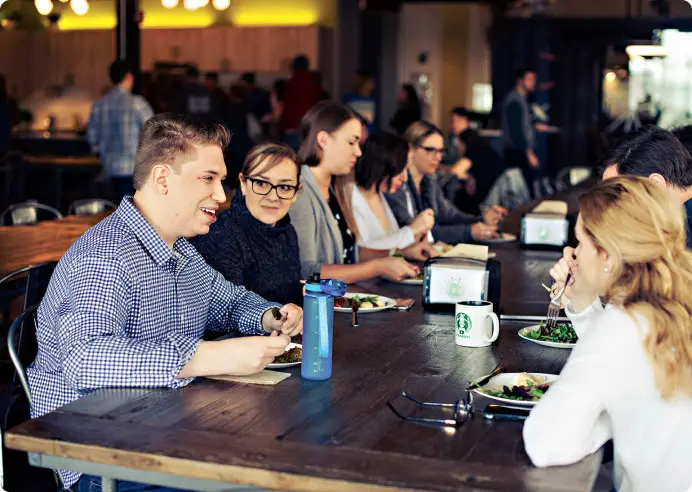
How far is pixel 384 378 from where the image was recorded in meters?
2.05

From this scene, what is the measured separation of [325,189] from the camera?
3.82m

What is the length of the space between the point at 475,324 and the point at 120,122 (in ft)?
18.6

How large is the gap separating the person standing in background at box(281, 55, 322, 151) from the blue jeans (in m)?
7.69

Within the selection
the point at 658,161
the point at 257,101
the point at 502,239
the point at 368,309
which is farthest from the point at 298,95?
the point at 658,161

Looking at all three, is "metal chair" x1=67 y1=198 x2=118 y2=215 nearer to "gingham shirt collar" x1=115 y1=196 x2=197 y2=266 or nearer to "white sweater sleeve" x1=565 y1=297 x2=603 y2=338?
"gingham shirt collar" x1=115 y1=196 x2=197 y2=266

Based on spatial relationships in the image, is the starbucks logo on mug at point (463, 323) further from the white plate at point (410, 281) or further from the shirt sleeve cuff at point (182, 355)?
the white plate at point (410, 281)

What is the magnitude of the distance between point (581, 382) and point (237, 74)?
38.7 feet

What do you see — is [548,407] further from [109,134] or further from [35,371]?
[109,134]

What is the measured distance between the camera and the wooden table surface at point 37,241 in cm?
381

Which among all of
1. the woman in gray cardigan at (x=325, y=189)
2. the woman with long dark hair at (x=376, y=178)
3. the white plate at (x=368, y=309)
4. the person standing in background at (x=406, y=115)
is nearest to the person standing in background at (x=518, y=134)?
the person standing in background at (x=406, y=115)

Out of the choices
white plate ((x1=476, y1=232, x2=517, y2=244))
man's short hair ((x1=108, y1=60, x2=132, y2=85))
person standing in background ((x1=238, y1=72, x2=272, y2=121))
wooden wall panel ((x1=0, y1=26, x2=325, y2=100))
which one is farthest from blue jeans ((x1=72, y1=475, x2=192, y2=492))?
wooden wall panel ((x1=0, y1=26, x2=325, y2=100))

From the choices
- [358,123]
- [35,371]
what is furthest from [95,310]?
[358,123]


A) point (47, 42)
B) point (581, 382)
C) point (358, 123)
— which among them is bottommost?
point (581, 382)

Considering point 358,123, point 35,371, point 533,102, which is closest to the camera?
point 35,371
